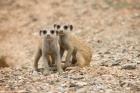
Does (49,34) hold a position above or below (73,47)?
above

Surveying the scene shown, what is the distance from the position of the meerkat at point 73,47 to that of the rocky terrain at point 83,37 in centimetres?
24

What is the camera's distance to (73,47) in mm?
11070

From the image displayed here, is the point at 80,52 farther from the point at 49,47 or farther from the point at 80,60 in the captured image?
the point at 49,47

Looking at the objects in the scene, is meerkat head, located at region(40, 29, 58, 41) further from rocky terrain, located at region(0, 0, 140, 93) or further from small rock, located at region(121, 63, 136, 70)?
small rock, located at region(121, 63, 136, 70)

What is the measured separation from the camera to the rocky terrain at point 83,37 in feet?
30.1

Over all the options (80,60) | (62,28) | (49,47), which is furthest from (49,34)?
(80,60)

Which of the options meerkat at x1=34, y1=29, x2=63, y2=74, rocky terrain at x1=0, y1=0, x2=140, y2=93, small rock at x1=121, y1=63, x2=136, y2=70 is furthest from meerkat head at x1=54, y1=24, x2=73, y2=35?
small rock at x1=121, y1=63, x2=136, y2=70

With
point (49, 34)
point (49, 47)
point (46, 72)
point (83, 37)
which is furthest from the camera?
point (83, 37)

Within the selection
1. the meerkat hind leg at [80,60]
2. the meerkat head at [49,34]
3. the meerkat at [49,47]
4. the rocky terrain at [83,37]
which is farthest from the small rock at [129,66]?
the meerkat head at [49,34]

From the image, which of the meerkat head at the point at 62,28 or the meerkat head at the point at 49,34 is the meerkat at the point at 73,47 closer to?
the meerkat head at the point at 62,28

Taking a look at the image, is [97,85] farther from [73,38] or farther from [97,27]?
[97,27]

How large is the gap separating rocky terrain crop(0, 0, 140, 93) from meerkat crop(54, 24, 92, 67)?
0.24 meters

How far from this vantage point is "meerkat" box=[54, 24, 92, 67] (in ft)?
36.0

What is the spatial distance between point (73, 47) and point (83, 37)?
18.5ft
